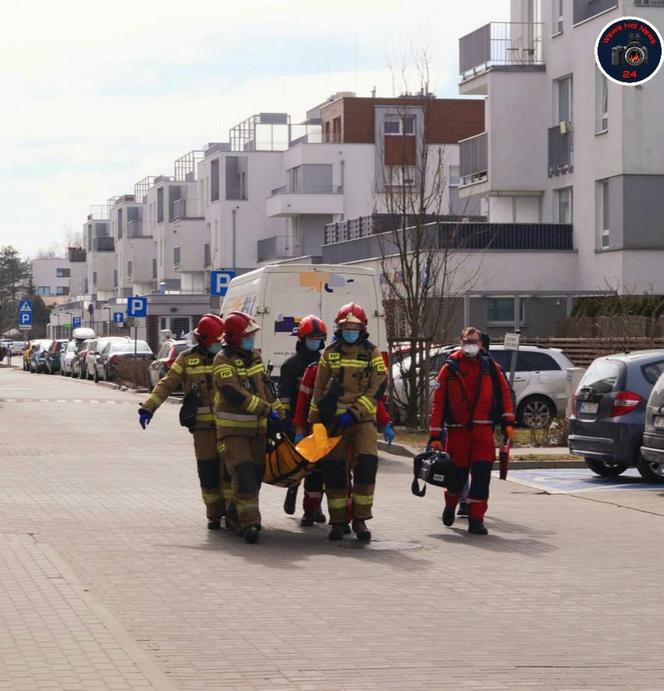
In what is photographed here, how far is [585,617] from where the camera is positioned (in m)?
9.43

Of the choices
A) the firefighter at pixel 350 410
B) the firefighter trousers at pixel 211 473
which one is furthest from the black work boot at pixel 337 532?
the firefighter trousers at pixel 211 473

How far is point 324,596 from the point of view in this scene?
10133 mm

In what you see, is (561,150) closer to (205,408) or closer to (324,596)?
(205,408)

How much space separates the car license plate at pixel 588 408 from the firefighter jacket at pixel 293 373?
5.35m

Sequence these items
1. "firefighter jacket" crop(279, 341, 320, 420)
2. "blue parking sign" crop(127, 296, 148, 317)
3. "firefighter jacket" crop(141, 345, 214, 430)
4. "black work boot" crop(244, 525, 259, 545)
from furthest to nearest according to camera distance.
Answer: "blue parking sign" crop(127, 296, 148, 317)
"firefighter jacket" crop(279, 341, 320, 420)
"firefighter jacket" crop(141, 345, 214, 430)
"black work boot" crop(244, 525, 259, 545)

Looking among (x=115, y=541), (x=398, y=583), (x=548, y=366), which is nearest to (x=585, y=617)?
(x=398, y=583)

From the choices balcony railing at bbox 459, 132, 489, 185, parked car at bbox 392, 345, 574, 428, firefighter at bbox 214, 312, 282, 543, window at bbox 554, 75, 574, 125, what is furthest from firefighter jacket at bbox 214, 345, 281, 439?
balcony railing at bbox 459, 132, 489, 185

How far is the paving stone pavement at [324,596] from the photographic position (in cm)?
772

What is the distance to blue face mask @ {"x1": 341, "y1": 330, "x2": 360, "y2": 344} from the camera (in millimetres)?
13211

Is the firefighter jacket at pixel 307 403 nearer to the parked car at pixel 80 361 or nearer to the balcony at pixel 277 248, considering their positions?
the parked car at pixel 80 361

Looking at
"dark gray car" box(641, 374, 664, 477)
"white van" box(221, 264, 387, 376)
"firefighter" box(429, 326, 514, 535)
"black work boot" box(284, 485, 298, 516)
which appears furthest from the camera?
"white van" box(221, 264, 387, 376)

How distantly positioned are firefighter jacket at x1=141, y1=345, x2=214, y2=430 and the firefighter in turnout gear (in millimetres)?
808

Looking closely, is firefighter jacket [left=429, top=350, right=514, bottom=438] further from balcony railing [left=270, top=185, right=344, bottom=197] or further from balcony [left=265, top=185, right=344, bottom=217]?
balcony railing [left=270, top=185, right=344, bottom=197]

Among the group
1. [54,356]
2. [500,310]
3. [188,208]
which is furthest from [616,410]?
[188,208]
